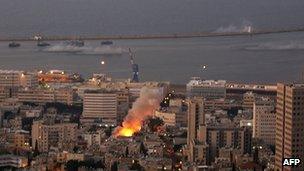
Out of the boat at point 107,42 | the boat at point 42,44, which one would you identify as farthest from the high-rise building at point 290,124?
the boat at point 42,44

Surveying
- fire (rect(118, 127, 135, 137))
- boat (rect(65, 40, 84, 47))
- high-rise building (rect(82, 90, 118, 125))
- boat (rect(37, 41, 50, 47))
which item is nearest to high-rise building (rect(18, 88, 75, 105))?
high-rise building (rect(82, 90, 118, 125))

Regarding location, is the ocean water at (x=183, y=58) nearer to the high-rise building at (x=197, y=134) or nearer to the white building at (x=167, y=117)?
the white building at (x=167, y=117)

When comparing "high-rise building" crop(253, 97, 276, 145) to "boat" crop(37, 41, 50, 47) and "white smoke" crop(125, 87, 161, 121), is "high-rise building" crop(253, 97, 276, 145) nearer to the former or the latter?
"white smoke" crop(125, 87, 161, 121)

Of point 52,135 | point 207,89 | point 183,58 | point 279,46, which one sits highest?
point 279,46

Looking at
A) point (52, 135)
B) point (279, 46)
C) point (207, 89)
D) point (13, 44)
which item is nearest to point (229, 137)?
point (52, 135)

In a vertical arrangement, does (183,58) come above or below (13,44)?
below

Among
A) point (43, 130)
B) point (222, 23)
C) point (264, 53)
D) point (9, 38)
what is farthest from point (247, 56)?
point (43, 130)

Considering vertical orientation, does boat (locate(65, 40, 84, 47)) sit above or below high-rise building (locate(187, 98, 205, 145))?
above

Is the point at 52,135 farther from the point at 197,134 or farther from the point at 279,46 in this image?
the point at 279,46
